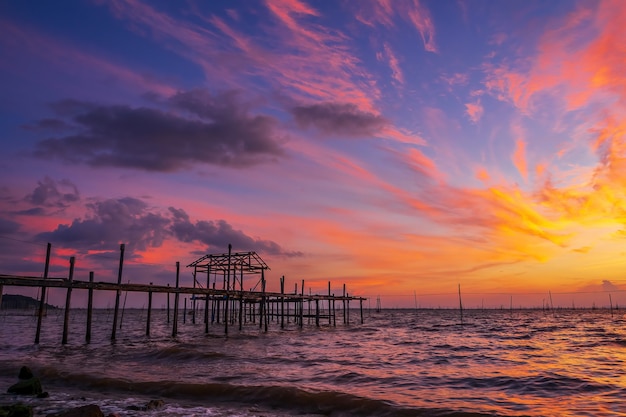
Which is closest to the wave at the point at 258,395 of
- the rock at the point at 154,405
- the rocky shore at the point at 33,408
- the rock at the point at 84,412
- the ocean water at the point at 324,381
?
the ocean water at the point at 324,381

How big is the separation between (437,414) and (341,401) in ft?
10.3

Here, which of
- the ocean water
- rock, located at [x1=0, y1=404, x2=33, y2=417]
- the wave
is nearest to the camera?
rock, located at [x1=0, y1=404, x2=33, y2=417]

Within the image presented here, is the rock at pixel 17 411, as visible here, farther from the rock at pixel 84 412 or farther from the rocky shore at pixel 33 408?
the rock at pixel 84 412

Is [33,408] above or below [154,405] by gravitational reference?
above

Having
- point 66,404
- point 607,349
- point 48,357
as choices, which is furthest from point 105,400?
point 607,349

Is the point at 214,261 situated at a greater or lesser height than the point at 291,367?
greater

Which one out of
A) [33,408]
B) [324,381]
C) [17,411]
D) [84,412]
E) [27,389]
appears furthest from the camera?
[324,381]

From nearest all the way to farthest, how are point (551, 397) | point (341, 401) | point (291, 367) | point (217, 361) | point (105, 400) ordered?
point (105, 400), point (341, 401), point (551, 397), point (291, 367), point (217, 361)

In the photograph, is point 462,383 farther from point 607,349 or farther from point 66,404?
point 607,349

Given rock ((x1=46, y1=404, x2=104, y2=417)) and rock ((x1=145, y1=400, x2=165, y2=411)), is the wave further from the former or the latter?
rock ((x1=46, y1=404, x2=104, y2=417))

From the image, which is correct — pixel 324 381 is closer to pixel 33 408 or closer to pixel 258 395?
pixel 258 395

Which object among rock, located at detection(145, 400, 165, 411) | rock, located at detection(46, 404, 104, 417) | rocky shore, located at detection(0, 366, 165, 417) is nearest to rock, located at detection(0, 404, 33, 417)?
rocky shore, located at detection(0, 366, 165, 417)

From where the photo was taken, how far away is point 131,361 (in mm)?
22703

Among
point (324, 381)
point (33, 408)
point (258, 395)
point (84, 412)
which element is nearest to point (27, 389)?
point (33, 408)
